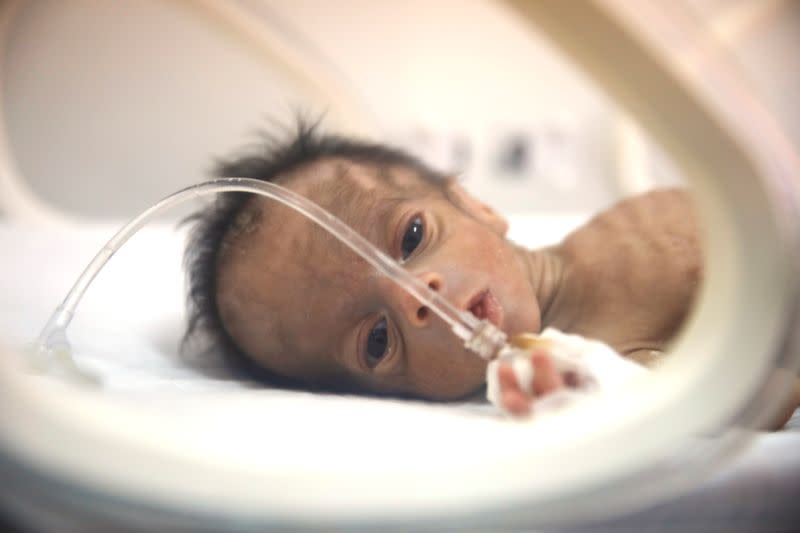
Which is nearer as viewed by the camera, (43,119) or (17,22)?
(17,22)

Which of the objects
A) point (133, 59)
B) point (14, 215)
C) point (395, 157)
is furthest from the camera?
point (133, 59)

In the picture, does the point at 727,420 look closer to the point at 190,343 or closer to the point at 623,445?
the point at 623,445

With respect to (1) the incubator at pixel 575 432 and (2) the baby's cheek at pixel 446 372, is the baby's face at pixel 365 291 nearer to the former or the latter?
(2) the baby's cheek at pixel 446 372

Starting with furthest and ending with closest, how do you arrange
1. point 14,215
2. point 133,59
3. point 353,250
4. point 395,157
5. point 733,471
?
point 133,59 < point 14,215 < point 395,157 < point 353,250 < point 733,471

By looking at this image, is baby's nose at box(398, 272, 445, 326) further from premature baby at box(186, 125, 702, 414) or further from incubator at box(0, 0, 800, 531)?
incubator at box(0, 0, 800, 531)

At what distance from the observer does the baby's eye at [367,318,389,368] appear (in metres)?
0.81

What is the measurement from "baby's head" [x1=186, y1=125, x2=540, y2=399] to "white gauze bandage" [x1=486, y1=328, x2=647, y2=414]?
18cm

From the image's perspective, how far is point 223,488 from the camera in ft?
1.21

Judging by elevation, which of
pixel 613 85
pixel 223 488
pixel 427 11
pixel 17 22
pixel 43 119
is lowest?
pixel 223 488

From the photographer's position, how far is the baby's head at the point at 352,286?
0.76m

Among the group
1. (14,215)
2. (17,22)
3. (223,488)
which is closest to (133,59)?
(17,22)

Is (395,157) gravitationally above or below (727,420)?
above

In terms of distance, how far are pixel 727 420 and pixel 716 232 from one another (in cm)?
10

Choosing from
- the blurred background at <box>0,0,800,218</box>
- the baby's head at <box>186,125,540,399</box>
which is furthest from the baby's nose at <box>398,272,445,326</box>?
the blurred background at <box>0,0,800,218</box>
